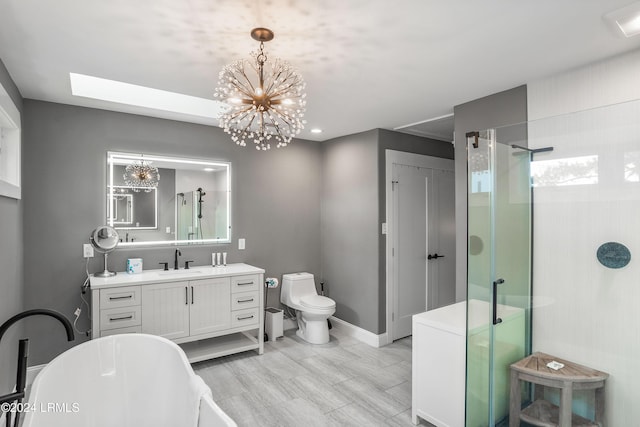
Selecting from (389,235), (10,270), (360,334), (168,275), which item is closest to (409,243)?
(389,235)

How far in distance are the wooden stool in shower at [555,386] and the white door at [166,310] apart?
2.62 metres

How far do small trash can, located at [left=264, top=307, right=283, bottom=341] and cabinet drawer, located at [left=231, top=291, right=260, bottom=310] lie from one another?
463 millimetres

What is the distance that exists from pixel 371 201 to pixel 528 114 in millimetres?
1745

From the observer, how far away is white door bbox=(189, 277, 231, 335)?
3180mm

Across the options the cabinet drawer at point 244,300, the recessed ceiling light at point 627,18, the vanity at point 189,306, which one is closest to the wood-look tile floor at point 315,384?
the vanity at point 189,306

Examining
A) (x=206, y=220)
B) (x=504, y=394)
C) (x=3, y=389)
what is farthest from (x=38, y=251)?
(x=504, y=394)

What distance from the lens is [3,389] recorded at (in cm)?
219

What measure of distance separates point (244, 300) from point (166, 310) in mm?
724

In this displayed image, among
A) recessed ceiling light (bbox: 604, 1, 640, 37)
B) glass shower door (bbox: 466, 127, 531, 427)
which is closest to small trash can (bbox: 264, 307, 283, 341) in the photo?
glass shower door (bbox: 466, 127, 531, 427)

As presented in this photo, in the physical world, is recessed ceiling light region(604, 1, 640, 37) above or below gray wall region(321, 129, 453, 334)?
above

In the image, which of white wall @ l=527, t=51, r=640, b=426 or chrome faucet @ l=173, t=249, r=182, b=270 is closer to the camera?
white wall @ l=527, t=51, r=640, b=426

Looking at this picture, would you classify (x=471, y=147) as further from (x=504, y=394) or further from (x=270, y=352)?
(x=270, y=352)

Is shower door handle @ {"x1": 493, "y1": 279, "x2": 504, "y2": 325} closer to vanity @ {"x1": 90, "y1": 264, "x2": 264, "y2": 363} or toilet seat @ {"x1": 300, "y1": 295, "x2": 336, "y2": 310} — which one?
toilet seat @ {"x1": 300, "y1": 295, "x2": 336, "y2": 310}

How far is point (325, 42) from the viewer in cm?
195
